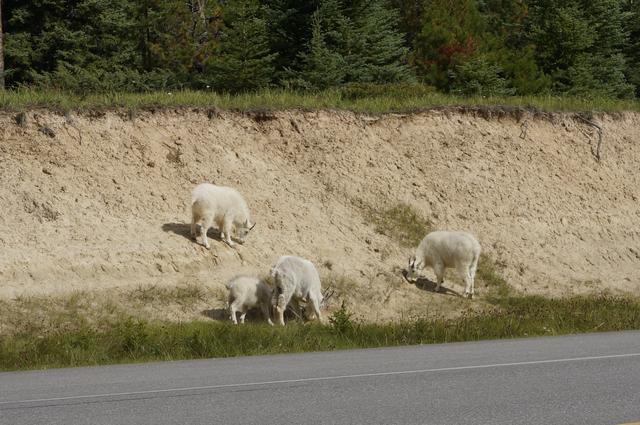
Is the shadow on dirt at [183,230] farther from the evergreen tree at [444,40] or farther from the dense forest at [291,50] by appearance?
the evergreen tree at [444,40]

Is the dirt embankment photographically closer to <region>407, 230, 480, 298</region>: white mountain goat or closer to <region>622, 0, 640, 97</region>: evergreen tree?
<region>407, 230, 480, 298</region>: white mountain goat

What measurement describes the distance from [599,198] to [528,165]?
2.17 m

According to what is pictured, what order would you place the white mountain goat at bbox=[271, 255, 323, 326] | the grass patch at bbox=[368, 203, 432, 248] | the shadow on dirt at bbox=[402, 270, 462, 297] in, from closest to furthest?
the white mountain goat at bbox=[271, 255, 323, 326], the shadow on dirt at bbox=[402, 270, 462, 297], the grass patch at bbox=[368, 203, 432, 248]

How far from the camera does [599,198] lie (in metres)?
26.9

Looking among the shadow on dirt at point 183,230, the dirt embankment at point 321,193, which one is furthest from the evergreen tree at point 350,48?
the shadow on dirt at point 183,230

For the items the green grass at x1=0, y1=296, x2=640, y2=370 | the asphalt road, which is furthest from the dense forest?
the asphalt road

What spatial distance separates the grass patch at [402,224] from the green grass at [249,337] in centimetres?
652

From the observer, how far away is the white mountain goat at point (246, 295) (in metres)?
17.6

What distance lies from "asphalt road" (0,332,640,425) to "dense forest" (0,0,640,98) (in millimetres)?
18309

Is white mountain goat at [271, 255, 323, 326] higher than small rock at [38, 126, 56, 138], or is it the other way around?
small rock at [38, 126, 56, 138]

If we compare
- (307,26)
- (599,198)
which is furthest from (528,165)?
(307,26)

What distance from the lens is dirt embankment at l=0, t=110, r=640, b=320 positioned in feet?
64.4

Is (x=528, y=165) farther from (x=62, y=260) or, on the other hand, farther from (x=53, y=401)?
(x=53, y=401)

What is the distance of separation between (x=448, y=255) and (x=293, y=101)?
252 inches
